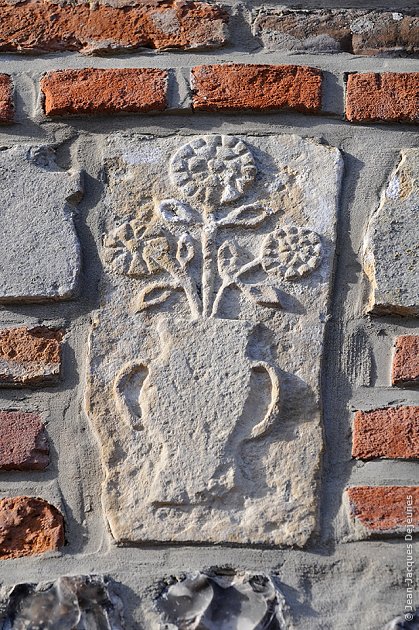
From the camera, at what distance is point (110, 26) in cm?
171

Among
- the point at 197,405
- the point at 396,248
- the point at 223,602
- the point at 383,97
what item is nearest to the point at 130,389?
the point at 197,405

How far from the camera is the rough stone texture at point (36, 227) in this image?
156 centimetres

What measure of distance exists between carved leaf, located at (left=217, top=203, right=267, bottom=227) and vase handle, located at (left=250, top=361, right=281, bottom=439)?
0.22 m

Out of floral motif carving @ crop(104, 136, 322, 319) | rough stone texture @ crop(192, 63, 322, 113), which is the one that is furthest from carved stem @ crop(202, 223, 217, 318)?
rough stone texture @ crop(192, 63, 322, 113)

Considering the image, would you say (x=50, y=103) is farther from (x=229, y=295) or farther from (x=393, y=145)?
(x=393, y=145)

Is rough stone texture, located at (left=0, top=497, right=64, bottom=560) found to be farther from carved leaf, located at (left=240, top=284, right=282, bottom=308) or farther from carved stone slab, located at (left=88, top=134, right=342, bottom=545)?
carved leaf, located at (left=240, top=284, right=282, bottom=308)

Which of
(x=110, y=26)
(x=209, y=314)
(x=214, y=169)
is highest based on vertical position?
(x=110, y=26)

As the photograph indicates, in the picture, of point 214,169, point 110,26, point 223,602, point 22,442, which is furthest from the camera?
point 110,26

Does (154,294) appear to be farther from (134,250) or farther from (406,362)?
(406,362)

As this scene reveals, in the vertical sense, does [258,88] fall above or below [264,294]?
above

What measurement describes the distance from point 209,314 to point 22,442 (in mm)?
318

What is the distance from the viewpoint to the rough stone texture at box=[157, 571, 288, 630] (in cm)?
138

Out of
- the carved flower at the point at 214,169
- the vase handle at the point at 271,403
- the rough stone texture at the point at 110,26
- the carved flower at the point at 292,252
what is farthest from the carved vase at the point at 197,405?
the rough stone texture at the point at 110,26

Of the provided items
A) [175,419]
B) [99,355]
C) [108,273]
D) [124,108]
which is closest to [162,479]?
[175,419]
